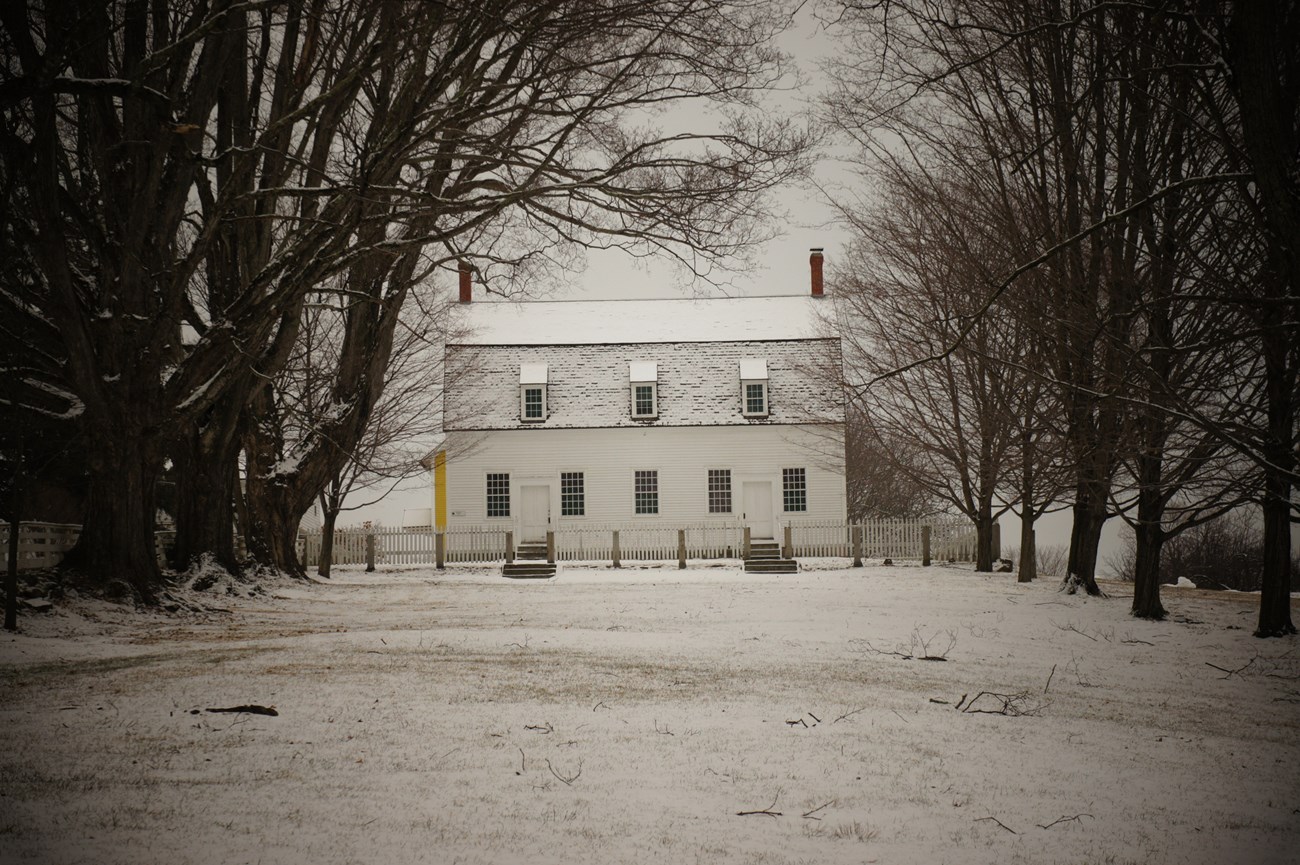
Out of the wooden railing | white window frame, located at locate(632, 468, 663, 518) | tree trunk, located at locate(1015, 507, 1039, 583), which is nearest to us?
tree trunk, located at locate(1015, 507, 1039, 583)

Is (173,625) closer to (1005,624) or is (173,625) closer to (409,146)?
(409,146)

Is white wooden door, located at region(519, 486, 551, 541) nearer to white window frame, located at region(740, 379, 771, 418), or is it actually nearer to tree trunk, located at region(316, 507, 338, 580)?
white window frame, located at region(740, 379, 771, 418)

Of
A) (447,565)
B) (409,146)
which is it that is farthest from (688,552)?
(409,146)

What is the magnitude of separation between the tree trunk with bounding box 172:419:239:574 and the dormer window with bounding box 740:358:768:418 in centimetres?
2048

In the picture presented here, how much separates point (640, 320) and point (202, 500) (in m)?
22.8

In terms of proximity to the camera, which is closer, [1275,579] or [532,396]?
[1275,579]

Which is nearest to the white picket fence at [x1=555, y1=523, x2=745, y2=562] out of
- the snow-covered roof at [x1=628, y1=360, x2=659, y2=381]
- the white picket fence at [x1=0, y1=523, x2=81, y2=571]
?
the snow-covered roof at [x1=628, y1=360, x2=659, y2=381]

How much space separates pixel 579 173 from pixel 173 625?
7.97 m

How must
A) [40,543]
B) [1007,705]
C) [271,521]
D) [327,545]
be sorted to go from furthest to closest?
1. [327,545]
2. [271,521]
3. [40,543]
4. [1007,705]

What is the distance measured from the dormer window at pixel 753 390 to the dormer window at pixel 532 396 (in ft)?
22.6

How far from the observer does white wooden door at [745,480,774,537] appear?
35.0 metres

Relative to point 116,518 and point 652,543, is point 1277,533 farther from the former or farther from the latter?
point 652,543

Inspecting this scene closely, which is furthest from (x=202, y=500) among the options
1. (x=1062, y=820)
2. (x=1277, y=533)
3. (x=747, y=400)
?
(x=747, y=400)

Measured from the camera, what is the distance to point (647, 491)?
35156 mm
